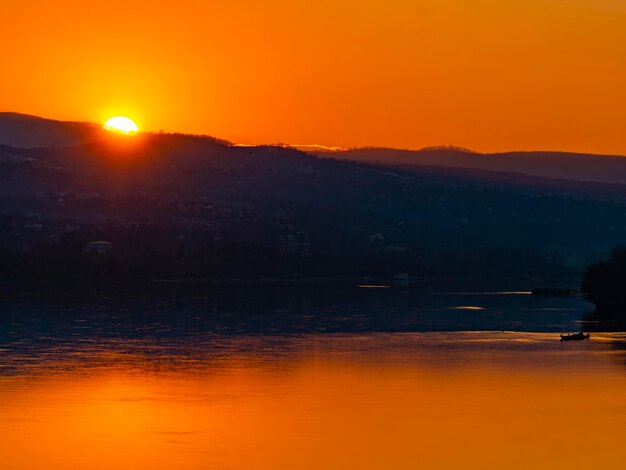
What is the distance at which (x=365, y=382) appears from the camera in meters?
56.8

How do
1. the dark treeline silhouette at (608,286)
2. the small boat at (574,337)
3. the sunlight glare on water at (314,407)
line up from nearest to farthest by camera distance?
the sunlight glare on water at (314,407)
the small boat at (574,337)
the dark treeline silhouette at (608,286)

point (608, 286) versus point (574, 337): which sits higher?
point (608, 286)

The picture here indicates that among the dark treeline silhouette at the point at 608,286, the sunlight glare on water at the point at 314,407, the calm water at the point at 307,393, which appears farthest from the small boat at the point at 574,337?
the dark treeline silhouette at the point at 608,286

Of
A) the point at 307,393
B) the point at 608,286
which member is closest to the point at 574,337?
the point at 307,393

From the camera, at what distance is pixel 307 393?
5362cm

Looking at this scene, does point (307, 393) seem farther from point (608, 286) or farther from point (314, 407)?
point (608, 286)

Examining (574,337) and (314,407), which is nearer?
(314,407)

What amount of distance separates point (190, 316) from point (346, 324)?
1322cm

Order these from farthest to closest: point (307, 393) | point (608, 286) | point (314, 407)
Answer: point (608, 286), point (307, 393), point (314, 407)

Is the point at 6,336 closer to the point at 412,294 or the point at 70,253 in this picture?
the point at 412,294

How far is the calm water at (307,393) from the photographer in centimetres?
4084

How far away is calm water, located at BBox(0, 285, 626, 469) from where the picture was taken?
134 ft

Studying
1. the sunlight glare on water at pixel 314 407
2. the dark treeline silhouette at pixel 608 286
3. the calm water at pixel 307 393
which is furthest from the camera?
the dark treeline silhouette at pixel 608 286

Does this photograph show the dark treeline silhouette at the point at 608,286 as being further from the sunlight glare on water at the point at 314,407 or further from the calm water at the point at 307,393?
the sunlight glare on water at the point at 314,407
